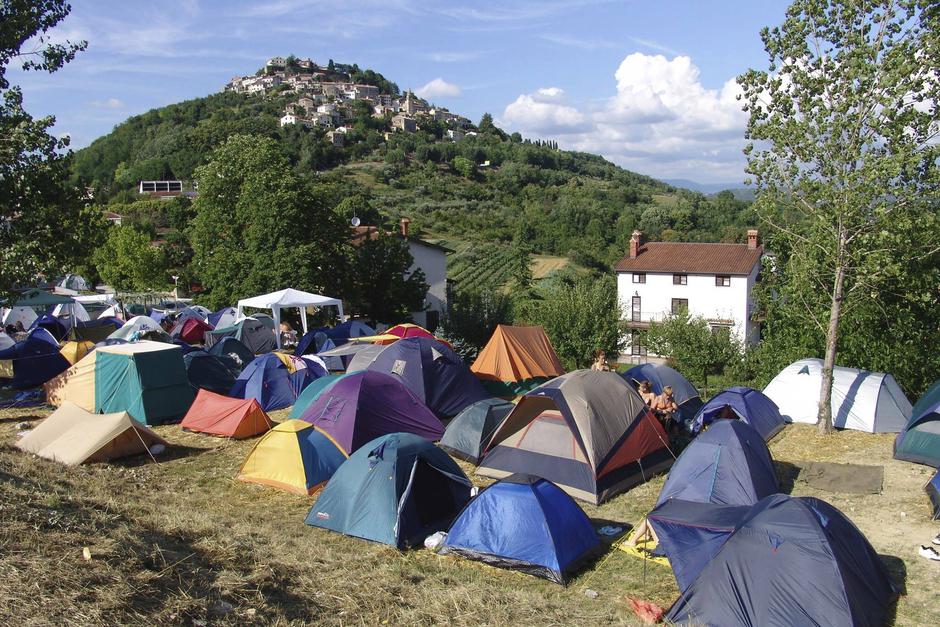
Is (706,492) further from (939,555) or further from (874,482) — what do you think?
(874,482)

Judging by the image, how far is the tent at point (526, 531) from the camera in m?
7.22

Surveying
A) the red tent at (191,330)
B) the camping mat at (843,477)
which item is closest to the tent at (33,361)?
the red tent at (191,330)

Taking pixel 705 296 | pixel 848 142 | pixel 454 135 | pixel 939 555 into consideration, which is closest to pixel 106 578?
pixel 939 555

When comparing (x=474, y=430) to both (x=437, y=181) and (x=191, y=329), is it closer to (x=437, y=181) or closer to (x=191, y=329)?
(x=191, y=329)

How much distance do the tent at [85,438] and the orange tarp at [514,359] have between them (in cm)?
751

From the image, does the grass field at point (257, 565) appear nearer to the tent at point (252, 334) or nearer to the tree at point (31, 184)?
the tree at point (31, 184)

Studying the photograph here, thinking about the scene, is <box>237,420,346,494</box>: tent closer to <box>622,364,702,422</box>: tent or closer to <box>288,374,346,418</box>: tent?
<box>288,374,346,418</box>: tent

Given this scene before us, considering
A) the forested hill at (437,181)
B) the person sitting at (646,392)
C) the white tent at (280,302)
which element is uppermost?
the forested hill at (437,181)

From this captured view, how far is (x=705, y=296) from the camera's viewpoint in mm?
40781

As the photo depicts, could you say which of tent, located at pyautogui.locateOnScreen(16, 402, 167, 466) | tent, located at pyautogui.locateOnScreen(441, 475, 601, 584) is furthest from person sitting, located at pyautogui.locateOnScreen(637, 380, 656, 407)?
tent, located at pyautogui.locateOnScreen(16, 402, 167, 466)

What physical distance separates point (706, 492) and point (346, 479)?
4280mm

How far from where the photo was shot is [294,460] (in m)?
9.85

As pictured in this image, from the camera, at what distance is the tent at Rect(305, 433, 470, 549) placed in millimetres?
8062

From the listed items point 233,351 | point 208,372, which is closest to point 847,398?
point 208,372
